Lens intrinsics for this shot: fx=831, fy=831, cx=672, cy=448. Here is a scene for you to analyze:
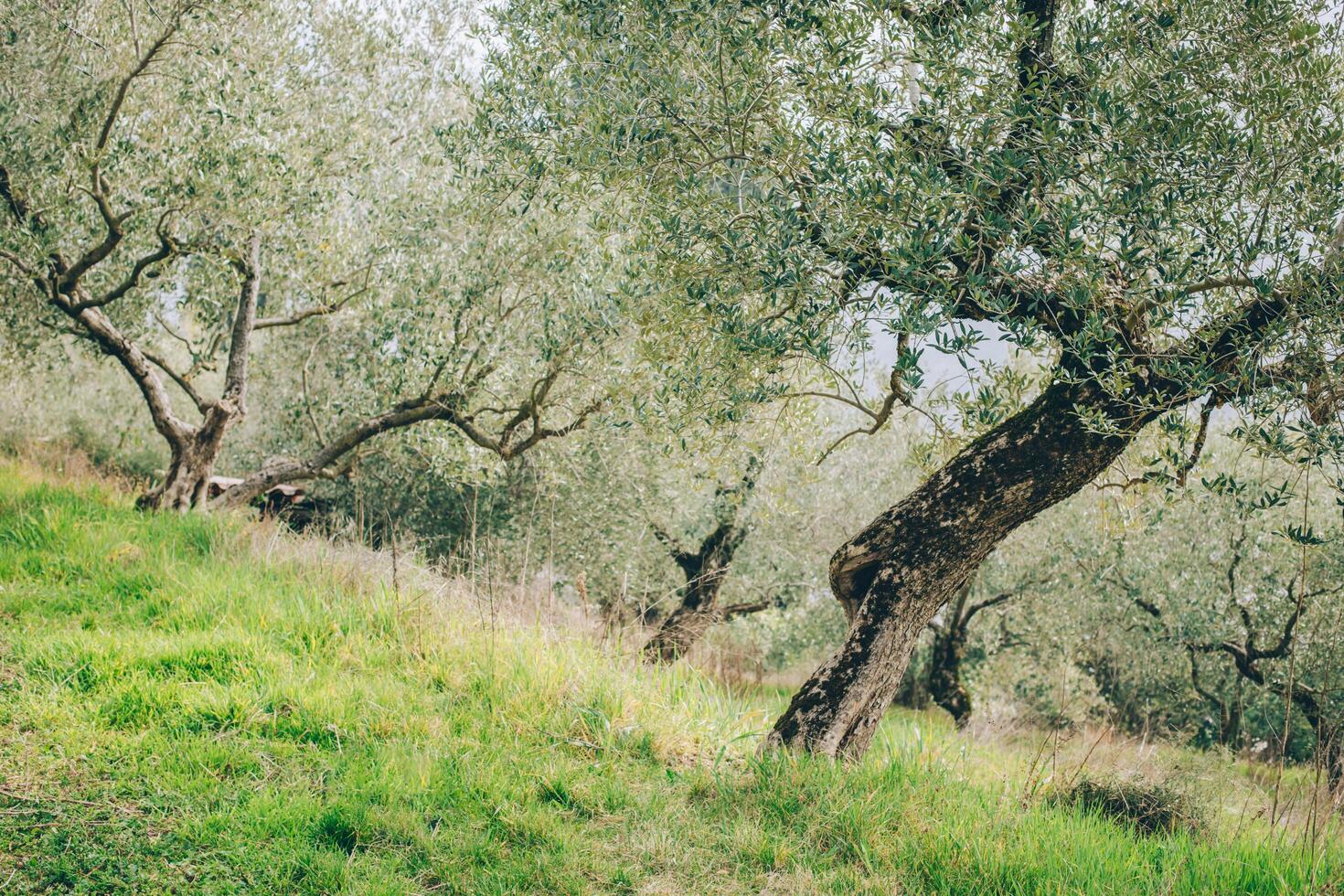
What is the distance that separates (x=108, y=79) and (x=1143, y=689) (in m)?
23.4

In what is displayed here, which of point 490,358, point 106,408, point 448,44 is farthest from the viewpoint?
point 106,408

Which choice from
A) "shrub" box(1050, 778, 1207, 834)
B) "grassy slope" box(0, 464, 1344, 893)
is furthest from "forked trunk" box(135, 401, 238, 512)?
"shrub" box(1050, 778, 1207, 834)

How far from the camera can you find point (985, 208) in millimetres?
5836

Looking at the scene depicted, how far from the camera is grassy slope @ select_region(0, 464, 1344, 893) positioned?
482 cm

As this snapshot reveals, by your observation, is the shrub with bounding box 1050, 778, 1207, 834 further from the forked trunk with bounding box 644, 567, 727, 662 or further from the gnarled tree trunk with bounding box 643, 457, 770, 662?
the gnarled tree trunk with bounding box 643, 457, 770, 662

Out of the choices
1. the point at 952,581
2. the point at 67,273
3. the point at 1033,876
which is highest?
the point at 67,273

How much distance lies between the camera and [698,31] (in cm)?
623

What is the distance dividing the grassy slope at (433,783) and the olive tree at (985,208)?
1.20 m

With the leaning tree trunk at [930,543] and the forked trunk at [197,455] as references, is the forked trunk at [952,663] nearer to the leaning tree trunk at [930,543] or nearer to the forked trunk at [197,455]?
the leaning tree trunk at [930,543]

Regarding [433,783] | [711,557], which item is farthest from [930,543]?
[711,557]

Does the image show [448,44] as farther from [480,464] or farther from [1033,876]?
[1033,876]

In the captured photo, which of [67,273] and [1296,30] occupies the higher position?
[1296,30]

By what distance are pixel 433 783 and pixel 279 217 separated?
8.71 metres

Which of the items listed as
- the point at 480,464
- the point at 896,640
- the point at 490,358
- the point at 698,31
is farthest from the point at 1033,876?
the point at 480,464
